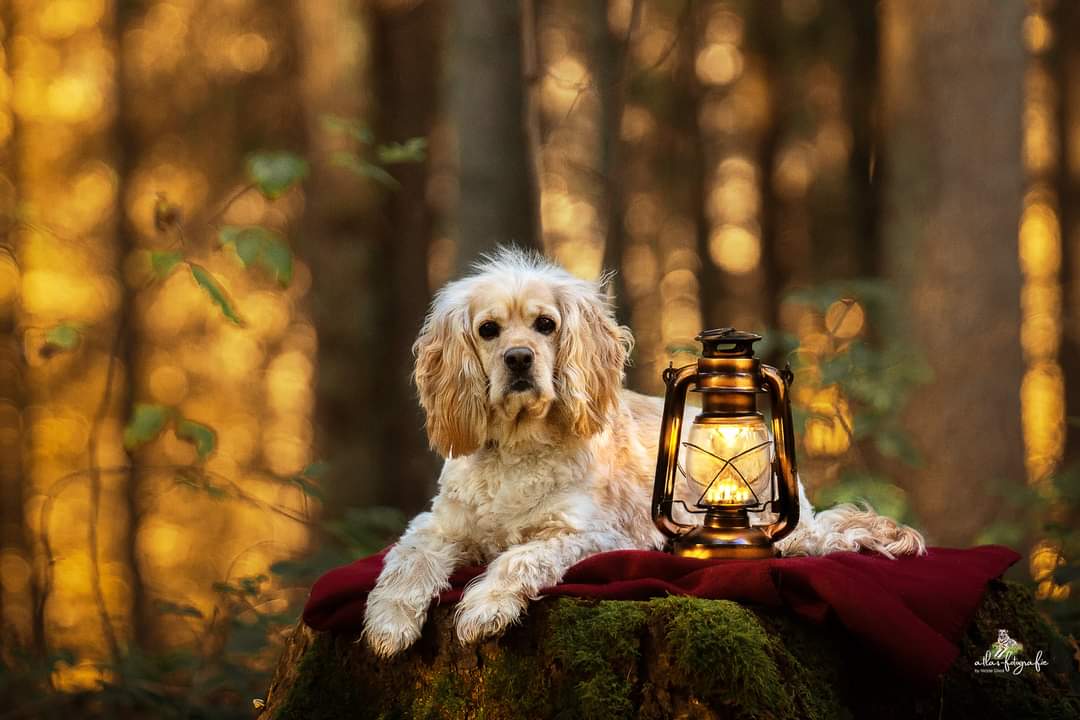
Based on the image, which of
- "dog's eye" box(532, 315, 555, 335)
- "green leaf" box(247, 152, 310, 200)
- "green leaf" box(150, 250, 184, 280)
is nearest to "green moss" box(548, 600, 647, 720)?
"dog's eye" box(532, 315, 555, 335)

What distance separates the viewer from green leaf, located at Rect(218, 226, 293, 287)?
15.2ft

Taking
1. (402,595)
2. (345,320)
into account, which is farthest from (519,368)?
(345,320)

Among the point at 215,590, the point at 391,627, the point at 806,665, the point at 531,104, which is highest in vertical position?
the point at 531,104

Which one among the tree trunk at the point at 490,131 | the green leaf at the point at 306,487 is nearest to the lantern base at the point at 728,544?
the green leaf at the point at 306,487

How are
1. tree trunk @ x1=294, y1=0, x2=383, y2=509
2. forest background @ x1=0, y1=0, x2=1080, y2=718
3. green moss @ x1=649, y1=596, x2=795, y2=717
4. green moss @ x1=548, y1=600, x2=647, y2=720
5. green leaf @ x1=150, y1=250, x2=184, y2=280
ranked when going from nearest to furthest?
1. green moss @ x1=649, y1=596, x2=795, y2=717
2. green moss @ x1=548, y1=600, x2=647, y2=720
3. green leaf @ x1=150, y1=250, x2=184, y2=280
4. forest background @ x1=0, y1=0, x2=1080, y2=718
5. tree trunk @ x1=294, y1=0, x2=383, y2=509

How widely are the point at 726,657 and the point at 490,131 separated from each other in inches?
154

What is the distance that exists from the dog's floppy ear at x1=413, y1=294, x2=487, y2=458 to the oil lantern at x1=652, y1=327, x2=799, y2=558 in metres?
0.67

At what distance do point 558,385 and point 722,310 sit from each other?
10444mm

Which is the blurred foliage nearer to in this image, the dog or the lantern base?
the dog

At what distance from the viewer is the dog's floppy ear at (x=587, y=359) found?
364 centimetres

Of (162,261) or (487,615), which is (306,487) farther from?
(487,615)

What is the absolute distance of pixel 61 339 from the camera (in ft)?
16.5

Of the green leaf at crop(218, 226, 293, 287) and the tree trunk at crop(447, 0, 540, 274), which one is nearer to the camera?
the green leaf at crop(218, 226, 293, 287)

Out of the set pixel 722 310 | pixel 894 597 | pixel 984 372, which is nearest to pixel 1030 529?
pixel 984 372
